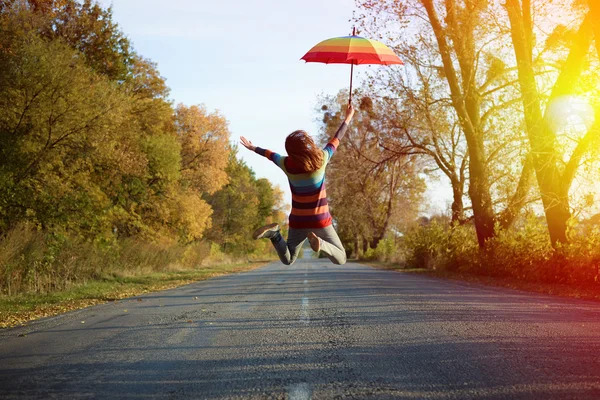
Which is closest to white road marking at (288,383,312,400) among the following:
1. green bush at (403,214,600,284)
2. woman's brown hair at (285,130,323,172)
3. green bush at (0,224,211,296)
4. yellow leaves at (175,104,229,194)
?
woman's brown hair at (285,130,323,172)

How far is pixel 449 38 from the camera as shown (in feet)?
77.9

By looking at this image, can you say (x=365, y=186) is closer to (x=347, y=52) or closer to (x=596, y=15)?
(x=596, y=15)

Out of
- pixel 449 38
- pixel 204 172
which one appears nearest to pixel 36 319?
pixel 449 38

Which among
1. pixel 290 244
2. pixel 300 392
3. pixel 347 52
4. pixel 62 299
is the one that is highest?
pixel 347 52

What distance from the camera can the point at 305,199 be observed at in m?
6.99

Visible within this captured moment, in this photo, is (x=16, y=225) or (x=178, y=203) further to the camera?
(x=178, y=203)

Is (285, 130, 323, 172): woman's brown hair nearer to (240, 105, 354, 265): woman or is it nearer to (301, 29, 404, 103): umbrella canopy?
(240, 105, 354, 265): woman

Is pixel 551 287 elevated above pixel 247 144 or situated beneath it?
situated beneath

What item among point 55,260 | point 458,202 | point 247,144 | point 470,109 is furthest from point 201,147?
point 247,144

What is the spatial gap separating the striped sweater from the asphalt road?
1.56 metres

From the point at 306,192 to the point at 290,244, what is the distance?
808 millimetres

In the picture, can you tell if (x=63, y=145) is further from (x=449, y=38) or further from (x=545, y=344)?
(x=545, y=344)

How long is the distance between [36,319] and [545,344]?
903cm

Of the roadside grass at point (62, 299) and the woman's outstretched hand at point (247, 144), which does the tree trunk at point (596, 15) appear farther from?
the roadside grass at point (62, 299)
